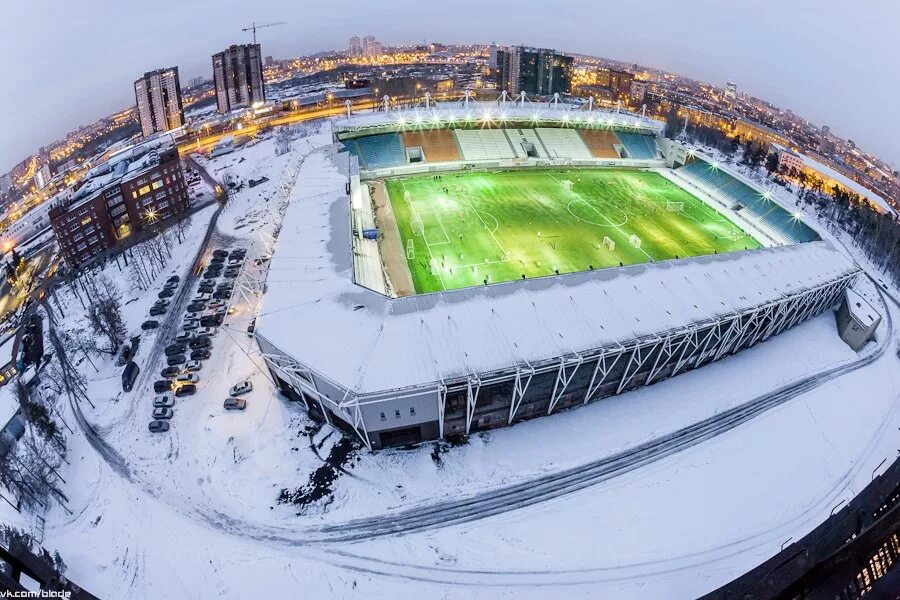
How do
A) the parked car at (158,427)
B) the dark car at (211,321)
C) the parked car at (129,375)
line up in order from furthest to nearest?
the dark car at (211,321)
the parked car at (129,375)
the parked car at (158,427)

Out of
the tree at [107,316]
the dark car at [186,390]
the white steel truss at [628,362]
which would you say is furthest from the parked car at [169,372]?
the white steel truss at [628,362]

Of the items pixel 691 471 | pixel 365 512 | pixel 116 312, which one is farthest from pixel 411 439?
pixel 116 312

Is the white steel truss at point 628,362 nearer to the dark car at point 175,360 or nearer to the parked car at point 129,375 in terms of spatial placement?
the dark car at point 175,360

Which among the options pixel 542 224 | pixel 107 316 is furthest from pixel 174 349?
pixel 542 224

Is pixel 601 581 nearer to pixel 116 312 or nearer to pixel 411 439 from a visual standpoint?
pixel 411 439

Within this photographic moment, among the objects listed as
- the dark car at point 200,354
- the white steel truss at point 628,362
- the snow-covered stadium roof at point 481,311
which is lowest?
the dark car at point 200,354

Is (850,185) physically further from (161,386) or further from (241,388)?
(161,386)
